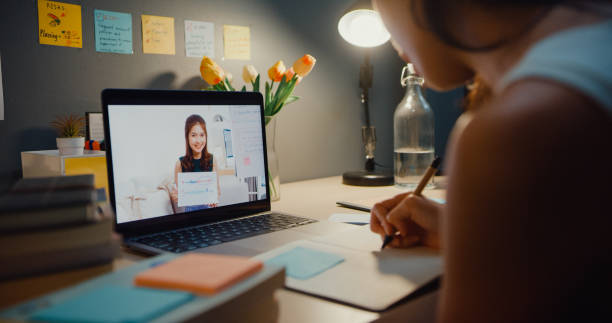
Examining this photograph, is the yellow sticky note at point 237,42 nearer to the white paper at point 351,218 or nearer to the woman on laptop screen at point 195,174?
the woman on laptop screen at point 195,174

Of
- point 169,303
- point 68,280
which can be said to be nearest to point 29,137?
point 68,280

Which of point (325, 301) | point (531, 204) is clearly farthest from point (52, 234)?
point (531, 204)

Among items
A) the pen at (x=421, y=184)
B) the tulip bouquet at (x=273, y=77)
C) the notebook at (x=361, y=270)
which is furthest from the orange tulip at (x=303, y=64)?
the notebook at (x=361, y=270)

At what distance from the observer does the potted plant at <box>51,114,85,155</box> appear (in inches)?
35.9

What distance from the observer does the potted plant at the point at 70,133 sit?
0.91 meters

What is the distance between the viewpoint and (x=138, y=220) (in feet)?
2.56

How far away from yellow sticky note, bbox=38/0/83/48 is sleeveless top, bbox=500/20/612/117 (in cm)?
99

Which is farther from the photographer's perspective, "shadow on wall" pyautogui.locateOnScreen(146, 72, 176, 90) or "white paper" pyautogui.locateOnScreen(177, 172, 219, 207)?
"shadow on wall" pyautogui.locateOnScreen(146, 72, 176, 90)

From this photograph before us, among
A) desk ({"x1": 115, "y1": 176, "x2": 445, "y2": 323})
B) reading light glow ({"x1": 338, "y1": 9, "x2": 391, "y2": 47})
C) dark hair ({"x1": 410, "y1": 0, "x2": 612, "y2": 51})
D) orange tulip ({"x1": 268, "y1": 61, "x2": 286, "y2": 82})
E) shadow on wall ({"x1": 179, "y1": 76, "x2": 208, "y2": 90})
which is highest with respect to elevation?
reading light glow ({"x1": 338, "y1": 9, "x2": 391, "y2": 47})

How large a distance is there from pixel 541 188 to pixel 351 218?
25.6 inches

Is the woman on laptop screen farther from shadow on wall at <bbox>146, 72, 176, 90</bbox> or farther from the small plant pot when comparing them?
shadow on wall at <bbox>146, 72, 176, 90</bbox>

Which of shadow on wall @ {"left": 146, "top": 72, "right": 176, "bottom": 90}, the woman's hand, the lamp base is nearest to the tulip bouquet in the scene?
shadow on wall @ {"left": 146, "top": 72, "right": 176, "bottom": 90}

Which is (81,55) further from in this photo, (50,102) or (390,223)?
(390,223)

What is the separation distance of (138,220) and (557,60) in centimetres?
68
